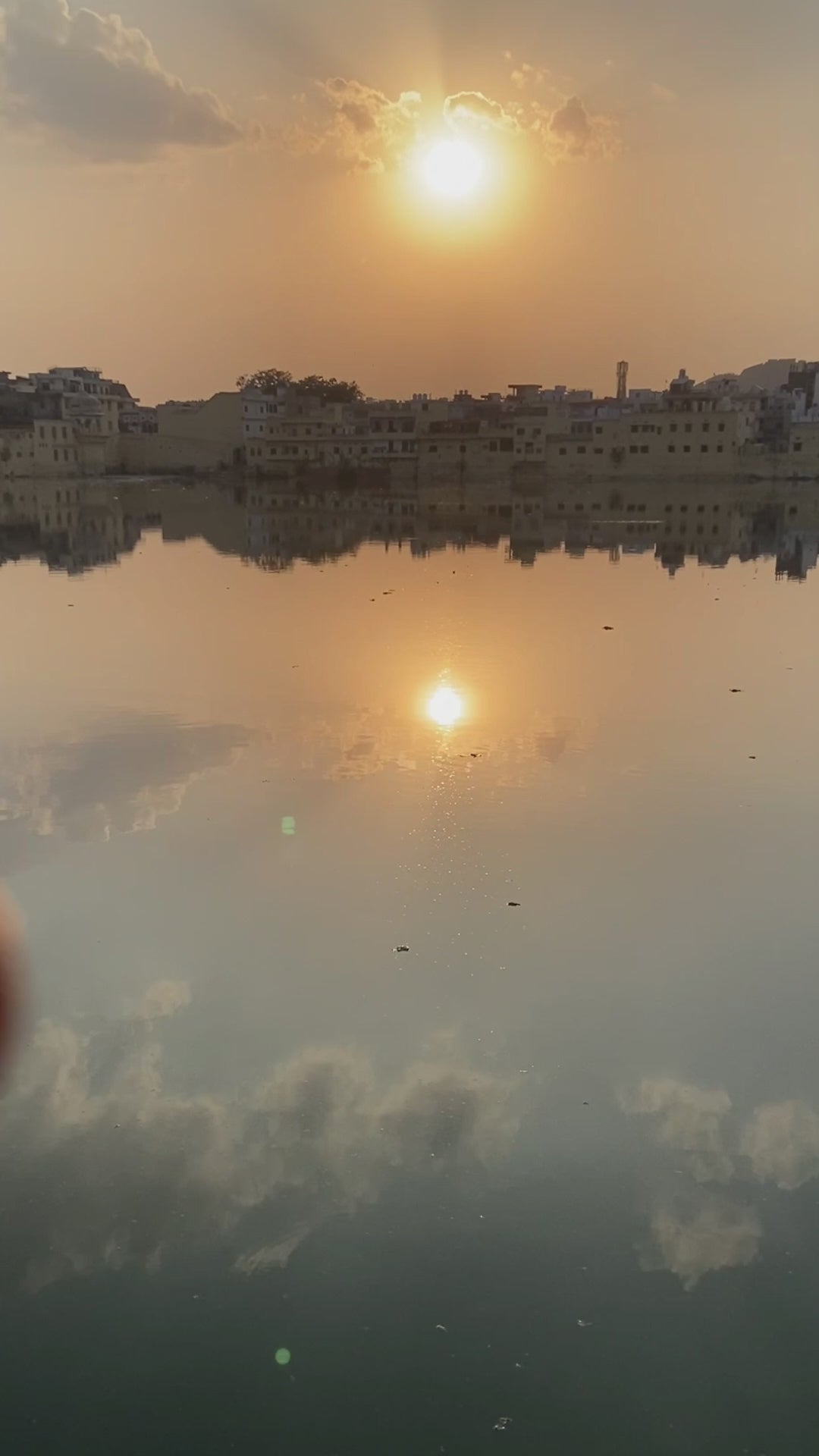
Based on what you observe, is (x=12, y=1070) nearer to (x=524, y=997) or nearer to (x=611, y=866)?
(x=524, y=997)

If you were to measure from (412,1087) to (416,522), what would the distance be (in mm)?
30637

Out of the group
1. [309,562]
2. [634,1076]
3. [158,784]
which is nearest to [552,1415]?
[634,1076]

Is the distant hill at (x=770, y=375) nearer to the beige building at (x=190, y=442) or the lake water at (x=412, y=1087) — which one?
the beige building at (x=190, y=442)

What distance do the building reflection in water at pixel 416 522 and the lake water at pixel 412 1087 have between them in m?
13.7

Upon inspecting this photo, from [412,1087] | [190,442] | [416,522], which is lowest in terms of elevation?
[412,1087]

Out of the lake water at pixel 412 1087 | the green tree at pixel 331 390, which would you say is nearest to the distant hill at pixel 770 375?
the green tree at pixel 331 390

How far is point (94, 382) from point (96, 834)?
75.3 m

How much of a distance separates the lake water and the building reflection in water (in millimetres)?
13679

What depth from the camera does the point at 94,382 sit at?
242 ft

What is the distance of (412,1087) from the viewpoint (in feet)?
13.1

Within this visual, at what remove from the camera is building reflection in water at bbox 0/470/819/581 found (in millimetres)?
23625

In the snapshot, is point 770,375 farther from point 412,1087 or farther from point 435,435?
point 412,1087

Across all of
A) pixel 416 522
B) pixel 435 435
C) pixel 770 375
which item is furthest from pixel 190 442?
pixel 770 375

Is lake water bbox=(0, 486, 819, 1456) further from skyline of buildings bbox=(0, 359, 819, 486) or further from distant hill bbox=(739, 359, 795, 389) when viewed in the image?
distant hill bbox=(739, 359, 795, 389)
